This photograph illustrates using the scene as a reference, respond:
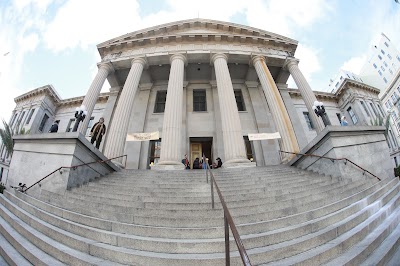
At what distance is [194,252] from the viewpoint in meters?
3.03

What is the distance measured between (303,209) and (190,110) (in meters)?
13.7

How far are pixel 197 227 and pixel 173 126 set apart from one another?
791 centimetres

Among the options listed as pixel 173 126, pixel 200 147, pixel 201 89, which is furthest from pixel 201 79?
pixel 173 126

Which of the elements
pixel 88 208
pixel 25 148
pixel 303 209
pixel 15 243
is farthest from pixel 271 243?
pixel 25 148

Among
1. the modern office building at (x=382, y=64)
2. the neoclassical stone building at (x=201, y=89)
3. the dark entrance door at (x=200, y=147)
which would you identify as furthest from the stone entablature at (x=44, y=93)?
the modern office building at (x=382, y=64)

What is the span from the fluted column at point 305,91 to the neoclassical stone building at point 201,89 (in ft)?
0.18

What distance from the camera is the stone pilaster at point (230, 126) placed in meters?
10.3

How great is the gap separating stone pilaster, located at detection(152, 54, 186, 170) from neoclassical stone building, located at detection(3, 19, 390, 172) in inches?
2.7

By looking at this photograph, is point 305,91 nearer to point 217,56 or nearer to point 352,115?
point 217,56

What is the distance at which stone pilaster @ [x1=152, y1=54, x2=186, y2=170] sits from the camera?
Answer: 397 inches

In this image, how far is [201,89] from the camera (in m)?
18.7

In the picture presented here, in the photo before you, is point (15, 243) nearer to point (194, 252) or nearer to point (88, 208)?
point (88, 208)

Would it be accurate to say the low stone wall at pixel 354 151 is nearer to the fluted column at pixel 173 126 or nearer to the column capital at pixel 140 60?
the fluted column at pixel 173 126

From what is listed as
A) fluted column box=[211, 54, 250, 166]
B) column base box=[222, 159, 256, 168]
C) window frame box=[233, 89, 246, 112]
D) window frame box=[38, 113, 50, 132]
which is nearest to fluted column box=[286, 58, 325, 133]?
window frame box=[233, 89, 246, 112]
